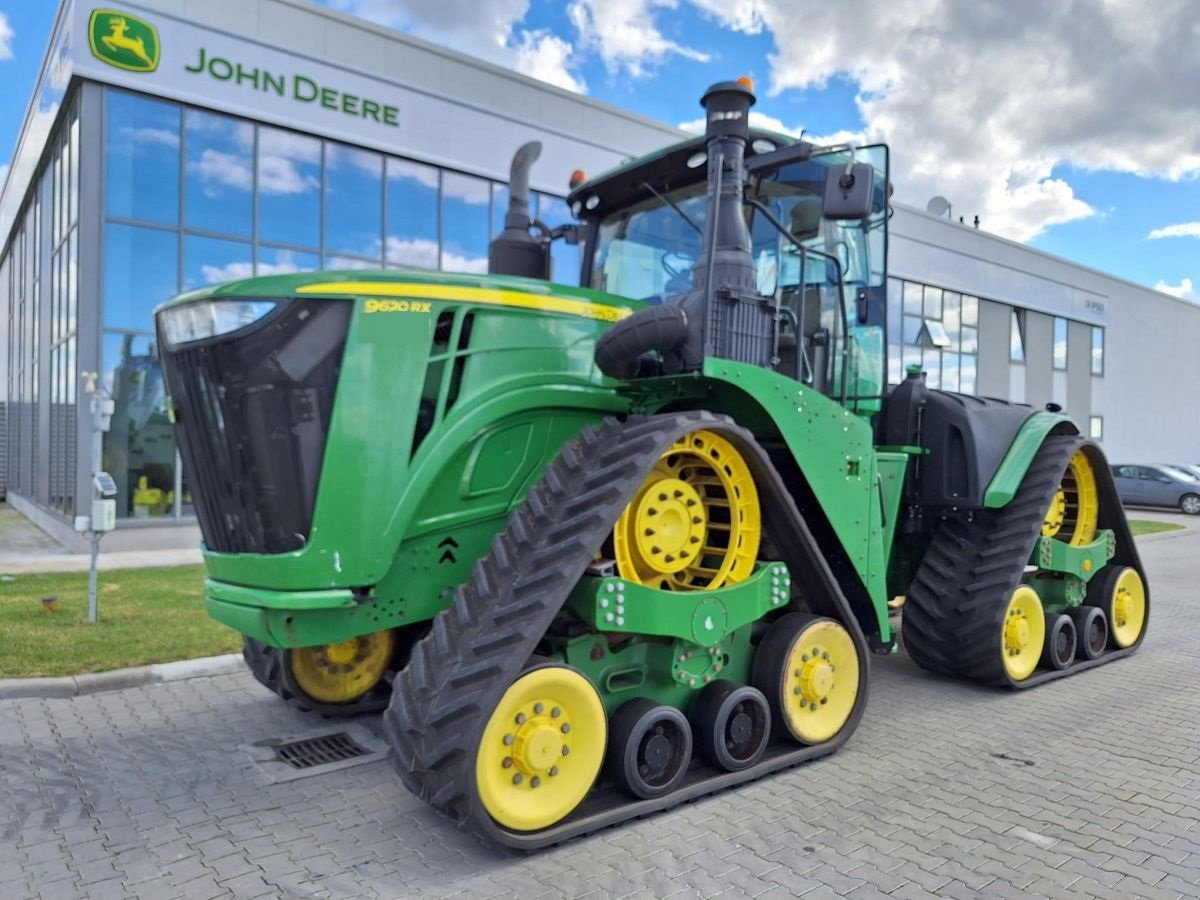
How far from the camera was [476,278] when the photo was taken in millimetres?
4156

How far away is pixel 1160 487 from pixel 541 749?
90.2ft

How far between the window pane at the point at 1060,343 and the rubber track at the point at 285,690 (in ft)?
103

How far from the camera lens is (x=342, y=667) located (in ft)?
17.0

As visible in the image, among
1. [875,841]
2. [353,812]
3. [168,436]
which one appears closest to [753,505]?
[875,841]

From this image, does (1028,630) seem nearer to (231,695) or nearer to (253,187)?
(231,695)

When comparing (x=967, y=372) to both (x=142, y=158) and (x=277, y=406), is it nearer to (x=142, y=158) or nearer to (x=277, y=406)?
(x=142, y=158)

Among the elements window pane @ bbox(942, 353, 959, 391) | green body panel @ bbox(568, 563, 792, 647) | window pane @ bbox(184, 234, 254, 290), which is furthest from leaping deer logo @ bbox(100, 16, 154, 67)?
window pane @ bbox(942, 353, 959, 391)

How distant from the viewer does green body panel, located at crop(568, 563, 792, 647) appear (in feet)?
12.4

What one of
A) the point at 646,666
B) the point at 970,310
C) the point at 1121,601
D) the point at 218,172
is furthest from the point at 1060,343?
the point at 646,666

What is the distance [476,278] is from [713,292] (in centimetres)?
118

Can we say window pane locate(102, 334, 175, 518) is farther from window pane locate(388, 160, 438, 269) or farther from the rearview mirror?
the rearview mirror

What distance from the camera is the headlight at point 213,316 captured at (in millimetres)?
3697

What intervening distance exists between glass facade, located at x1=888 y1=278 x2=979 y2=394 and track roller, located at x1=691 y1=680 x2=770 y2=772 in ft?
67.7

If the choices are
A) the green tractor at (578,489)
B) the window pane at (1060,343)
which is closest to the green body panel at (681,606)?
the green tractor at (578,489)
